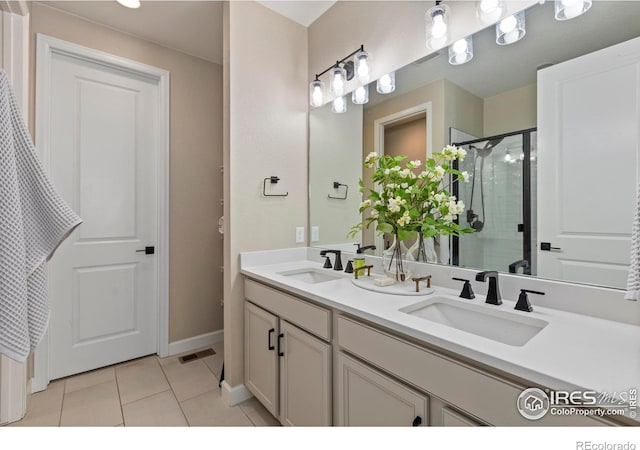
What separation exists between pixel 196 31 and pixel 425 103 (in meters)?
1.88

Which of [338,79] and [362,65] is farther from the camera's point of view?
[338,79]

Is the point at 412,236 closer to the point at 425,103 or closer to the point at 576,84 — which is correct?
the point at 425,103

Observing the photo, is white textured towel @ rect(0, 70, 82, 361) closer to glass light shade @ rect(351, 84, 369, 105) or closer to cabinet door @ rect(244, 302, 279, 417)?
cabinet door @ rect(244, 302, 279, 417)

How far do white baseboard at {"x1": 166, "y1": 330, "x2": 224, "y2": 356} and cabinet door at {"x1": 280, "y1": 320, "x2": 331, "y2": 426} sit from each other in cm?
143

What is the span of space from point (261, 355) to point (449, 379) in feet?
3.78

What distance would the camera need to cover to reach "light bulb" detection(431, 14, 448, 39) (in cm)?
138

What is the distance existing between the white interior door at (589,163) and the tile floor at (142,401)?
1.67 metres

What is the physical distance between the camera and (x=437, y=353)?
2.85 feet

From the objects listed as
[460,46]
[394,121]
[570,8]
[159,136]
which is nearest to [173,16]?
[159,136]

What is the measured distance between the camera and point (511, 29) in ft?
4.02

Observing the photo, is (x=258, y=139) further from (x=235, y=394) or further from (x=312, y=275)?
(x=235, y=394)

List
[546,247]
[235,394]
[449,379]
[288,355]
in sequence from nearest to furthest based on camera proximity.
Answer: [449,379], [546,247], [288,355], [235,394]

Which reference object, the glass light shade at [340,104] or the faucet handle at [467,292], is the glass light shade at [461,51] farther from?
the faucet handle at [467,292]
